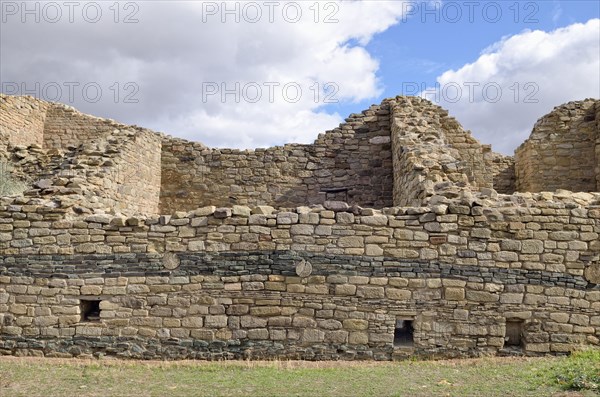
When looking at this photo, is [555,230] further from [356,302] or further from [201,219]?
[201,219]

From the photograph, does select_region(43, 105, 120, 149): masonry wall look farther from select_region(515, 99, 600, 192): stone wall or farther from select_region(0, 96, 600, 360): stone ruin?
select_region(515, 99, 600, 192): stone wall

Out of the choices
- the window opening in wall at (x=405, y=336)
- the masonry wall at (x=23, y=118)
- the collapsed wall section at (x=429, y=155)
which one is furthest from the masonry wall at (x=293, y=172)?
the masonry wall at (x=23, y=118)

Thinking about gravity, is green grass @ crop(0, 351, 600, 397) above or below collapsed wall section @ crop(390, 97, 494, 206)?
below

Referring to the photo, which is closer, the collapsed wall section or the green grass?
the green grass

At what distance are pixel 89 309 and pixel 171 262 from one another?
1700 millimetres

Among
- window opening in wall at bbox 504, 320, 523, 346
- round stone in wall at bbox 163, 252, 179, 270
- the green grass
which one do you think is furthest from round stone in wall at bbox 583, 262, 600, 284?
round stone in wall at bbox 163, 252, 179, 270

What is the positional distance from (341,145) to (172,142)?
4.54 meters

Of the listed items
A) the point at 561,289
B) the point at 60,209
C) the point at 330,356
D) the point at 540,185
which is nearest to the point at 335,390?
the point at 330,356

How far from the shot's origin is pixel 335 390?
6684mm

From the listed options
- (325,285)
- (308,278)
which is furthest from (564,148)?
(308,278)

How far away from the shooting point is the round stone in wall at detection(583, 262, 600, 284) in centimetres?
850

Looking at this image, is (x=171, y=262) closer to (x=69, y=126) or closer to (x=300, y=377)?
(x=300, y=377)

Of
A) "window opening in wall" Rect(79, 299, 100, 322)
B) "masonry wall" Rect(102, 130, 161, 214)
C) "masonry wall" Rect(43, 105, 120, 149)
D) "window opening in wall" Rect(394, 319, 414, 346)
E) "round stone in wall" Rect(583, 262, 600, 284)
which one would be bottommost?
"window opening in wall" Rect(394, 319, 414, 346)

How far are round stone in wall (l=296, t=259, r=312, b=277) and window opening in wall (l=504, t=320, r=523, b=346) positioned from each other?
323cm
